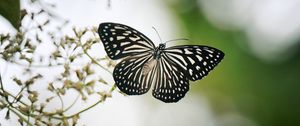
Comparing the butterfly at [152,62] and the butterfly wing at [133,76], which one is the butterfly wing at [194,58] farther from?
the butterfly wing at [133,76]

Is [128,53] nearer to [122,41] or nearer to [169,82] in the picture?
[122,41]

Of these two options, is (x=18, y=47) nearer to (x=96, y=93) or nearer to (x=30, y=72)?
(x=30, y=72)

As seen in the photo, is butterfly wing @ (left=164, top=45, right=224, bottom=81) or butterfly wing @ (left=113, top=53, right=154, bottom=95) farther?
butterfly wing @ (left=164, top=45, right=224, bottom=81)

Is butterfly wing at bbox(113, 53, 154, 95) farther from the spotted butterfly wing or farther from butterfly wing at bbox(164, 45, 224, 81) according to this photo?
butterfly wing at bbox(164, 45, 224, 81)

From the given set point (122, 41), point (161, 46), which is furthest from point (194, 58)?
point (122, 41)

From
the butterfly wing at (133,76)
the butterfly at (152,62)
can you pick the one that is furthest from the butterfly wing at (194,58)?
the butterfly wing at (133,76)

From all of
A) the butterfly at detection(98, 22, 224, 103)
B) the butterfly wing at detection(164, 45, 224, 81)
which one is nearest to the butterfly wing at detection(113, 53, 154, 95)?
the butterfly at detection(98, 22, 224, 103)

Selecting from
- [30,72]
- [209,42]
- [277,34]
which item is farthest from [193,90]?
[30,72]
